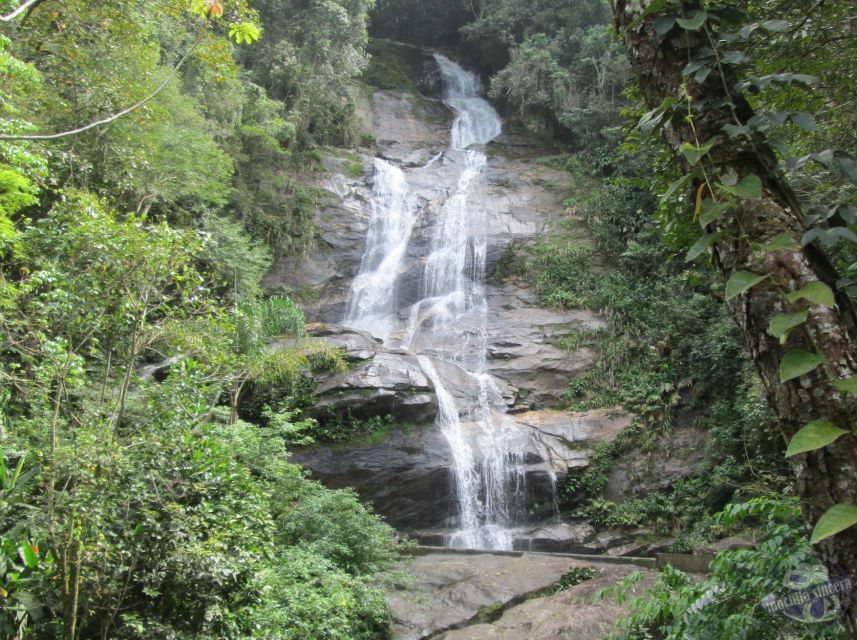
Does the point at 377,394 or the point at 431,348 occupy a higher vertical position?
the point at 431,348

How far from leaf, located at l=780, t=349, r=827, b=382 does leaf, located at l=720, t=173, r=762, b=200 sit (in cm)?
40

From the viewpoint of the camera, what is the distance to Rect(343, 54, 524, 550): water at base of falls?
12.5 meters

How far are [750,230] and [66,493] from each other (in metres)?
4.54

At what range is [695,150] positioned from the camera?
5.04 feet

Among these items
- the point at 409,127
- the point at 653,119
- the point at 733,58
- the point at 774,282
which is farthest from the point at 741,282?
the point at 409,127

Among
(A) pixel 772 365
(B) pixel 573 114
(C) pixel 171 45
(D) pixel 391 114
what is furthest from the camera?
(D) pixel 391 114

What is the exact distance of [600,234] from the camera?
18.9 meters

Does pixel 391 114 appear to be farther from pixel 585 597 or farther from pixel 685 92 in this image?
pixel 685 92

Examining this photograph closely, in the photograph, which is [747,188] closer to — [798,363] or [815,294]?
[815,294]

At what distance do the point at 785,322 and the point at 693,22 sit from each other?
894mm

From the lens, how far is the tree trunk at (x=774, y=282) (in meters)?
1.28

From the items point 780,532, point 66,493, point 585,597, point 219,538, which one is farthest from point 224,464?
point 585,597

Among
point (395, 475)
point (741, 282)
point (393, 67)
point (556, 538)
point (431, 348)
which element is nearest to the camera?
point (741, 282)

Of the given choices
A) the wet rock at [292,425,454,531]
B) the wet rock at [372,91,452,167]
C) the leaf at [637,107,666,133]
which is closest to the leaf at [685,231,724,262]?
the leaf at [637,107,666,133]
